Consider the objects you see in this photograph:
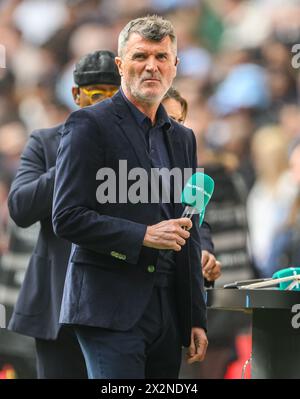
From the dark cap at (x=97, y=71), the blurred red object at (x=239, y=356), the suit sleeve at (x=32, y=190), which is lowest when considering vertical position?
the blurred red object at (x=239, y=356)

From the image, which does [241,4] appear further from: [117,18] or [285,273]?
[285,273]

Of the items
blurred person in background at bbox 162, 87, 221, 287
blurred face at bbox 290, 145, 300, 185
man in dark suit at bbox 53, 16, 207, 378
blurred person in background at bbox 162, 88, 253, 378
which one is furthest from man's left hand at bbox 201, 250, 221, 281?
blurred face at bbox 290, 145, 300, 185

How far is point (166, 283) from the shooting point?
3.24m

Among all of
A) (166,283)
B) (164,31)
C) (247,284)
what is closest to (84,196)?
(166,283)

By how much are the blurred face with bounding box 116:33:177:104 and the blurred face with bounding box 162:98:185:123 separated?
100 centimetres

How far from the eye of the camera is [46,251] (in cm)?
409

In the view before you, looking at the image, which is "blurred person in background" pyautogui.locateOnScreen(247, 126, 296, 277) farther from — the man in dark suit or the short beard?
the short beard

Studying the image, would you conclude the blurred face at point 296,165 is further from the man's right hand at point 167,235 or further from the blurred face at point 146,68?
the man's right hand at point 167,235

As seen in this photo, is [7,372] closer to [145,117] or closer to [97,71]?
[97,71]

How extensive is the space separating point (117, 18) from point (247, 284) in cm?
319

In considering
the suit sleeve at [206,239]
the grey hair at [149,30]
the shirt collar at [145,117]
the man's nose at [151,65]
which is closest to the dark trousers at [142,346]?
the shirt collar at [145,117]

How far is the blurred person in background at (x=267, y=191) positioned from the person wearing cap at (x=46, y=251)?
8.07 feet

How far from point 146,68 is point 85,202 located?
0.48 metres

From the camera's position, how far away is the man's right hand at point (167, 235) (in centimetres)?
307
